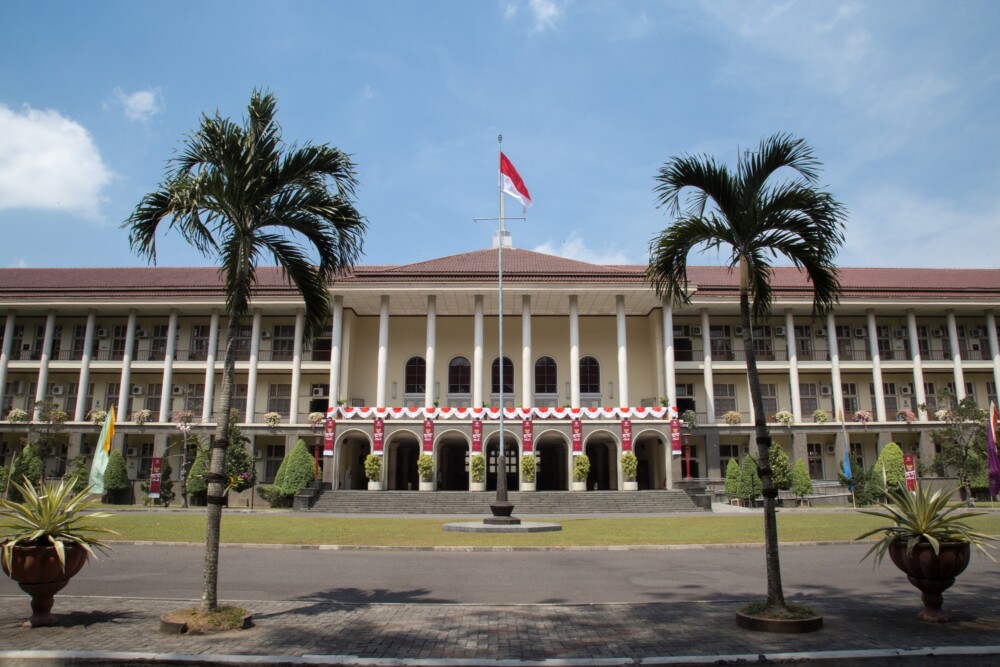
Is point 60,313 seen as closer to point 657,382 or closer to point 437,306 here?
point 437,306

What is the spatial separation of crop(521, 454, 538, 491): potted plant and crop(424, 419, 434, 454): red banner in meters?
4.35

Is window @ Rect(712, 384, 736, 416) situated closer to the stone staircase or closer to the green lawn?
the stone staircase

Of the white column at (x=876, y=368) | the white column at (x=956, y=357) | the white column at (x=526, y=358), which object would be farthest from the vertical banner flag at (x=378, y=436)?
the white column at (x=956, y=357)

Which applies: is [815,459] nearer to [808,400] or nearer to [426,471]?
[808,400]

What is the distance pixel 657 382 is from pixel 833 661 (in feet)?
110

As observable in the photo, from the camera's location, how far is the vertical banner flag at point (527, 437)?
34.0 meters

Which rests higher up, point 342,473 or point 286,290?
point 286,290

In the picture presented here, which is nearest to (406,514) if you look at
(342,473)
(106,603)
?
(342,473)

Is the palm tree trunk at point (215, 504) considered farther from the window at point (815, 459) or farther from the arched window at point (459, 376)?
the window at point (815, 459)

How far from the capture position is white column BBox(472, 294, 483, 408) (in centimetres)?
3678

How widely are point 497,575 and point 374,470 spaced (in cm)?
2262

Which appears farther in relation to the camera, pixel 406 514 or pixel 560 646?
pixel 406 514

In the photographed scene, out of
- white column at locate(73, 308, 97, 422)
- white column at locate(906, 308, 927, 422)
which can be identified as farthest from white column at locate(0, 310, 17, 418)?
white column at locate(906, 308, 927, 422)

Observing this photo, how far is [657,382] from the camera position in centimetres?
3916
